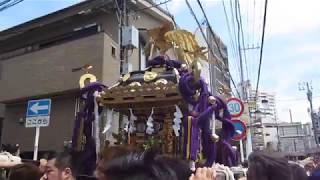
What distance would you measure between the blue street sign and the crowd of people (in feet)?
8.68

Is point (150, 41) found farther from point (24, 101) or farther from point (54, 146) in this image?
point (24, 101)

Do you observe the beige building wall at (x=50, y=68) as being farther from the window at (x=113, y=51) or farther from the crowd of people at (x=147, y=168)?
the crowd of people at (x=147, y=168)

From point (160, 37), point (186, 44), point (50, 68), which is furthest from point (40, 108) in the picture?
point (50, 68)

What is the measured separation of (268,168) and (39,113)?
521cm

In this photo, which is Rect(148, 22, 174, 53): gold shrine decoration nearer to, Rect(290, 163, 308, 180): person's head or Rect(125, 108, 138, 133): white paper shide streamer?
Rect(125, 108, 138, 133): white paper shide streamer

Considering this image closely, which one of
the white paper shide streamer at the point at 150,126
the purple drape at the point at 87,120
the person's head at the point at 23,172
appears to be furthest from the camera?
the purple drape at the point at 87,120

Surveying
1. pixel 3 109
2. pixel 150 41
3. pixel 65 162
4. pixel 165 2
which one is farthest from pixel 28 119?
pixel 3 109

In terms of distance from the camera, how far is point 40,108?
6.80 meters

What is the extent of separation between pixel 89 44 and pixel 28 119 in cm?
522

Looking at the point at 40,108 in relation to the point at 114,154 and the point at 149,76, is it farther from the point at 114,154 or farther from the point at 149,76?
the point at 114,154

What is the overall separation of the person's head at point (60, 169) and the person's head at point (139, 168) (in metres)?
1.90

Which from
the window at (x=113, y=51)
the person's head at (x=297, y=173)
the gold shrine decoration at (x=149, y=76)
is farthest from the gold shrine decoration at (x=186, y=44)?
the window at (x=113, y=51)

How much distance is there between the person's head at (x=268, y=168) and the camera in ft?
7.87

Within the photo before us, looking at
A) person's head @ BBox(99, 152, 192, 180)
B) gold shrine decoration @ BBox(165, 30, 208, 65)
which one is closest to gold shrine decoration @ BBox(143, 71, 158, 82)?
gold shrine decoration @ BBox(165, 30, 208, 65)
